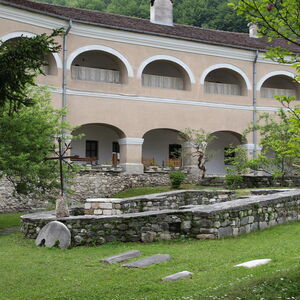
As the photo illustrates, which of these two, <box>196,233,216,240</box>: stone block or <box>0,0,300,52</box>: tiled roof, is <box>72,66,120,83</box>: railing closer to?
<box>0,0,300,52</box>: tiled roof

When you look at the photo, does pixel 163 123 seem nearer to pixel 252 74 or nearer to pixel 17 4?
pixel 252 74

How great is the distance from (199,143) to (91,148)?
5.72 meters

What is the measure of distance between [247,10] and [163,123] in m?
17.4

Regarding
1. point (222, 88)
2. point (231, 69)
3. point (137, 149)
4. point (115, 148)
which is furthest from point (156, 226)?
point (222, 88)

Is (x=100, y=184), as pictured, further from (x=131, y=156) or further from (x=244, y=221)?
→ (x=244, y=221)

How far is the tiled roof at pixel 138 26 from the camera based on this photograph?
19938mm

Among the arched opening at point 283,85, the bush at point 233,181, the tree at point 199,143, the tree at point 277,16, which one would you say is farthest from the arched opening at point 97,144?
the tree at point 277,16

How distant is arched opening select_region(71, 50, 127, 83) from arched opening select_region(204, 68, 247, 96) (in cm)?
487

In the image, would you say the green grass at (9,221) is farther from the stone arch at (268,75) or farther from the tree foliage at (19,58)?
the stone arch at (268,75)

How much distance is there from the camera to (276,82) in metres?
27.2

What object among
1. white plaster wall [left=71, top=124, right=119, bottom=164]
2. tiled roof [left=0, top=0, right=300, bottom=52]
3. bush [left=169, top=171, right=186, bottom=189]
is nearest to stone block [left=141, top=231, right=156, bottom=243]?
bush [left=169, top=171, right=186, bottom=189]

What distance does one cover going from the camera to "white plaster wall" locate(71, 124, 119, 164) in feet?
76.9

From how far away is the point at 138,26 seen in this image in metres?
22.5

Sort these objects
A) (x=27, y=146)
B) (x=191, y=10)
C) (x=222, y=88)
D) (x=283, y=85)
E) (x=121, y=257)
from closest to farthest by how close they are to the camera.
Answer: (x=121, y=257) → (x=27, y=146) → (x=222, y=88) → (x=283, y=85) → (x=191, y=10)
